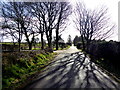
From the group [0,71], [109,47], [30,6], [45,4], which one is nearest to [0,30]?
[30,6]

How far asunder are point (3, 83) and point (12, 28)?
1852 cm

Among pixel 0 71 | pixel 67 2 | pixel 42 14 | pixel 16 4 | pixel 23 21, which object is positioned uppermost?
pixel 67 2

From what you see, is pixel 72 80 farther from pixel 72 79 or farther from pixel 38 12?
pixel 38 12

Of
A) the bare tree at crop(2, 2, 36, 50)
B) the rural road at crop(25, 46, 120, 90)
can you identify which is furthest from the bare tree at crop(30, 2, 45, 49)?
the rural road at crop(25, 46, 120, 90)

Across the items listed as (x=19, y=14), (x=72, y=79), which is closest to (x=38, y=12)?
(x=19, y=14)

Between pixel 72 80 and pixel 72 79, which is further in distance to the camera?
pixel 72 79

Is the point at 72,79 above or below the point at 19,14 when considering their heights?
below

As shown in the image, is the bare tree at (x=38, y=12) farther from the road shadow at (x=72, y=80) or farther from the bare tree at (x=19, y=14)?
the road shadow at (x=72, y=80)

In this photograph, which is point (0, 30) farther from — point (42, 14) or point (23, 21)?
point (42, 14)

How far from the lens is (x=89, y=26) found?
27.5 m

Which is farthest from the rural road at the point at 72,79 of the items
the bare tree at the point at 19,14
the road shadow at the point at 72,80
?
the bare tree at the point at 19,14

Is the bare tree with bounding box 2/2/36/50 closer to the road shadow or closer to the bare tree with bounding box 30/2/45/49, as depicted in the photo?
the bare tree with bounding box 30/2/45/49

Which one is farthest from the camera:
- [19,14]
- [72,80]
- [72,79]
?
[19,14]

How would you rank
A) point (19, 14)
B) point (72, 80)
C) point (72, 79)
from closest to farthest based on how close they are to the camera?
point (72, 80) → point (72, 79) → point (19, 14)
